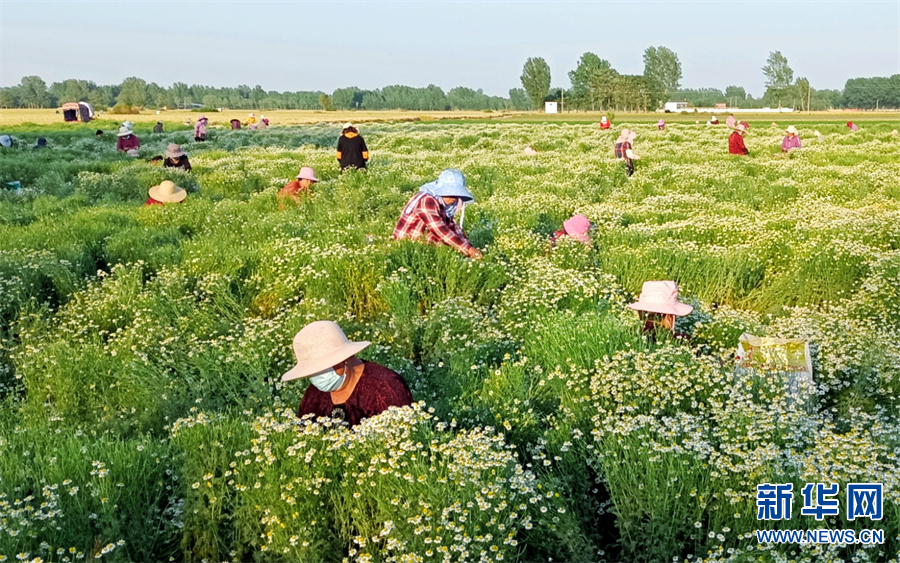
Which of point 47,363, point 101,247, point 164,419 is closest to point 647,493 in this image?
point 164,419

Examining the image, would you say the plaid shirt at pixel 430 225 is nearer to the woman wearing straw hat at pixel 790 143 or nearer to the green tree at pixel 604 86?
the woman wearing straw hat at pixel 790 143

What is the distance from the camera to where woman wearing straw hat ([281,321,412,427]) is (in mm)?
4613

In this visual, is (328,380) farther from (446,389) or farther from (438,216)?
(438,216)

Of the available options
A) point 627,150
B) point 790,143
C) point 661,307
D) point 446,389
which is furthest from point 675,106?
point 446,389

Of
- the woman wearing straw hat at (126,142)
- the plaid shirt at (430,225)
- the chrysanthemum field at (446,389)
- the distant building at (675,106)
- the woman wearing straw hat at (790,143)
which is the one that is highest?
the distant building at (675,106)

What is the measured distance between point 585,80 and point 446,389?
140 metres

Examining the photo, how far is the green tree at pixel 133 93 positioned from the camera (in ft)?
497

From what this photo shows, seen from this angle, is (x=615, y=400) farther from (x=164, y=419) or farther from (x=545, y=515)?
(x=164, y=419)

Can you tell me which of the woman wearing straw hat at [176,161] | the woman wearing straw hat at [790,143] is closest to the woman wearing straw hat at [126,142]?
the woman wearing straw hat at [176,161]

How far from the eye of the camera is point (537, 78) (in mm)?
133625

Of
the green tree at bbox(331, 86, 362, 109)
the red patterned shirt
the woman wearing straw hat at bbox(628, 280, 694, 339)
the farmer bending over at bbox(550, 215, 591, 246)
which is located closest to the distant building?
the green tree at bbox(331, 86, 362, 109)

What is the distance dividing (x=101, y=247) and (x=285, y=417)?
6.75 metres

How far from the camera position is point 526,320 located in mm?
6656

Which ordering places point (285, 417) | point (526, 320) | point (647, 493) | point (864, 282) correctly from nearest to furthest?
point (647, 493)
point (285, 417)
point (526, 320)
point (864, 282)
